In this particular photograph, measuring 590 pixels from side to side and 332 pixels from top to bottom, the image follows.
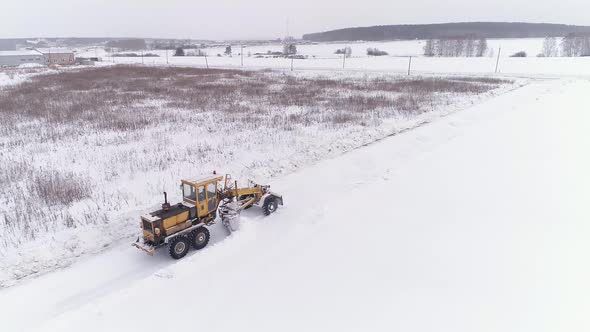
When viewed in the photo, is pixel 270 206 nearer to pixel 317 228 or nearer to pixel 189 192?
pixel 317 228

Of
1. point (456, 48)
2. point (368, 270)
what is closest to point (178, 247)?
point (368, 270)

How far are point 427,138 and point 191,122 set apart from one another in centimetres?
1259

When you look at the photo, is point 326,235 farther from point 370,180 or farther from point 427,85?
point 427,85

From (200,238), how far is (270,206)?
220 cm

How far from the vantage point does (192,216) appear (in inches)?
289

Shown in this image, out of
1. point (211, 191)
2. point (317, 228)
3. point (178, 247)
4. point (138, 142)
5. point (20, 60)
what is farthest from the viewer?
point (20, 60)

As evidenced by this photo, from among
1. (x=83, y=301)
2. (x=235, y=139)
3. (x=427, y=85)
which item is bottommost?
(x=83, y=301)

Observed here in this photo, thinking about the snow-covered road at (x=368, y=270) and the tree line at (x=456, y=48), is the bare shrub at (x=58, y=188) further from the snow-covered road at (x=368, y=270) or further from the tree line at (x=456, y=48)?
the tree line at (x=456, y=48)

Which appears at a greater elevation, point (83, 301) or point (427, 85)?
point (427, 85)

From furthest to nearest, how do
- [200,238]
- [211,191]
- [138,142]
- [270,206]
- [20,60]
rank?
[20,60]
[138,142]
[270,206]
[211,191]
[200,238]

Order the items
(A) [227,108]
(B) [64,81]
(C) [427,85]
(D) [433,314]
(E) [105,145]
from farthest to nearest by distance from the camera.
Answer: (B) [64,81] < (C) [427,85] < (A) [227,108] < (E) [105,145] < (D) [433,314]

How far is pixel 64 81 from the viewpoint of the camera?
1571 inches

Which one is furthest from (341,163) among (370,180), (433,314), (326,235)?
(433,314)

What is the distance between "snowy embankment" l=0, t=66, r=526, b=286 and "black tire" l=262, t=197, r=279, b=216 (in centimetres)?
275
